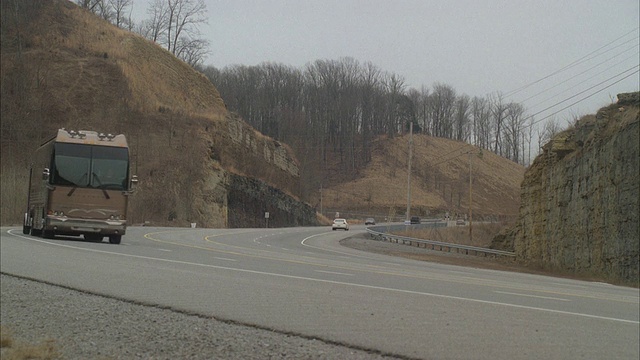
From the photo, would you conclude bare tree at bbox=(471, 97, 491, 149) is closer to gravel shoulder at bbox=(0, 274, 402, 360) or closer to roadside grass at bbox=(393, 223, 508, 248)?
roadside grass at bbox=(393, 223, 508, 248)

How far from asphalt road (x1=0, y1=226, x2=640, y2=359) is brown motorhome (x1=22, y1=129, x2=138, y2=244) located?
634cm

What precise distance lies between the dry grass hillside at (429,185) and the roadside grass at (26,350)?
106 m

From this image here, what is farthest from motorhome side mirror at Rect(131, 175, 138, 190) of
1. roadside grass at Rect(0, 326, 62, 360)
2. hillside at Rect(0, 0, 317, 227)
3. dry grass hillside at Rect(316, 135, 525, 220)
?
dry grass hillside at Rect(316, 135, 525, 220)

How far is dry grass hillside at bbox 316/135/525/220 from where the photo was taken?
119 meters

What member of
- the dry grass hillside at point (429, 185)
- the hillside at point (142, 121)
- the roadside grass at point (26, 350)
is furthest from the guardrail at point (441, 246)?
the dry grass hillside at point (429, 185)

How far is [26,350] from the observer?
7957 millimetres

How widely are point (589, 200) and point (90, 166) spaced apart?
21424 mm

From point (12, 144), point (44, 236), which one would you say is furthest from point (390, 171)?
point (44, 236)

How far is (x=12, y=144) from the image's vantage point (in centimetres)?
6328

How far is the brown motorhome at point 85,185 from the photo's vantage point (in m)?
25.6

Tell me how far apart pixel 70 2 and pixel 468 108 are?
90.6 m

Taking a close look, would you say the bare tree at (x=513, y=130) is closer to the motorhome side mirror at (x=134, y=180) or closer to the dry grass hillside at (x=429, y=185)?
the dry grass hillside at (x=429, y=185)

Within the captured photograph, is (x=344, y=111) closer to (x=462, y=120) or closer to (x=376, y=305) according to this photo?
(x=462, y=120)

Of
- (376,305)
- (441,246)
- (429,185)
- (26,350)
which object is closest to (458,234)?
(441,246)
